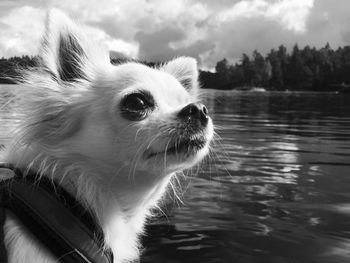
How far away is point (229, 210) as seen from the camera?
8.22 m

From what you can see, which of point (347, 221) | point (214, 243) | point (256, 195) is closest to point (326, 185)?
point (256, 195)

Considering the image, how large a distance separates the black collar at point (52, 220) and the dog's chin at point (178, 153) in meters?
0.68

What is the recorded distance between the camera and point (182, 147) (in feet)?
13.2


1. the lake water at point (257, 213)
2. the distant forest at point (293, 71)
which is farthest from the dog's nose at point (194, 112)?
the distant forest at point (293, 71)

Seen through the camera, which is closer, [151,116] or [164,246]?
[151,116]

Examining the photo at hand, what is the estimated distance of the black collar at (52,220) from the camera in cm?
363

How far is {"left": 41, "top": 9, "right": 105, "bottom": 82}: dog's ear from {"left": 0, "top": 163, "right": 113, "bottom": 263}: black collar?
966mm

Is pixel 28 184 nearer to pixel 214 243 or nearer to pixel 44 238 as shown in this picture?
pixel 44 238

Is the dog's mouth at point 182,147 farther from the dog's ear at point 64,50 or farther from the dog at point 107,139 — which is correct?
the dog's ear at point 64,50

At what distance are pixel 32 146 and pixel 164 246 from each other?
123 inches

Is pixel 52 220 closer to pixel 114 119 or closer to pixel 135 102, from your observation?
pixel 114 119

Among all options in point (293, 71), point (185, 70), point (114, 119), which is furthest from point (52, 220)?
point (293, 71)

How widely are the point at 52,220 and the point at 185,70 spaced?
2385 mm

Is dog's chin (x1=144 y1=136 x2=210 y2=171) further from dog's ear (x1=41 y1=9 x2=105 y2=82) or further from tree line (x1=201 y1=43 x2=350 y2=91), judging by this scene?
tree line (x1=201 y1=43 x2=350 y2=91)
